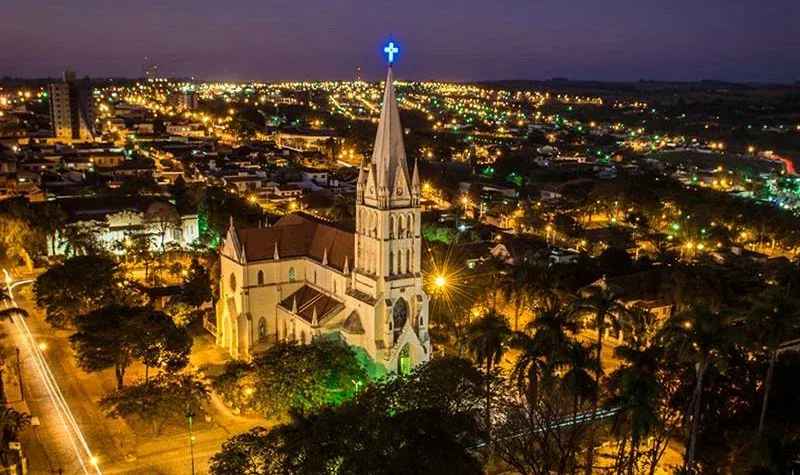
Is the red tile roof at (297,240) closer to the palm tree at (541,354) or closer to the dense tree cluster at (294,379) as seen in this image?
the dense tree cluster at (294,379)

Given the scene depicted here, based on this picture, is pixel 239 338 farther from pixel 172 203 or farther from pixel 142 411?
pixel 172 203

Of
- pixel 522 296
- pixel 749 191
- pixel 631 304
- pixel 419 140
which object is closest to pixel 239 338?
pixel 522 296

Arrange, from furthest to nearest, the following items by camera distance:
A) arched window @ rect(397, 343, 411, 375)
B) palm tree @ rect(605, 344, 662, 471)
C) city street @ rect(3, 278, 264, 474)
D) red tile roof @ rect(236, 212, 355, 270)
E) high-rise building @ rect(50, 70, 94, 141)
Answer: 1. high-rise building @ rect(50, 70, 94, 141)
2. red tile roof @ rect(236, 212, 355, 270)
3. arched window @ rect(397, 343, 411, 375)
4. city street @ rect(3, 278, 264, 474)
5. palm tree @ rect(605, 344, 662, 471)

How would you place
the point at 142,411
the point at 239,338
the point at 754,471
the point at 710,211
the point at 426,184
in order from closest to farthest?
the point at 754,471
the point at 142,411
the point at 239,338
the point at 710,211
the point at 426,184

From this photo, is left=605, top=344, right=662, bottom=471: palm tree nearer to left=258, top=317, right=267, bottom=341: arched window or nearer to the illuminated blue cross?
the illuminated blue cross

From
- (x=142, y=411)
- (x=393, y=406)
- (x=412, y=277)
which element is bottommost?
(x=142, y=411)

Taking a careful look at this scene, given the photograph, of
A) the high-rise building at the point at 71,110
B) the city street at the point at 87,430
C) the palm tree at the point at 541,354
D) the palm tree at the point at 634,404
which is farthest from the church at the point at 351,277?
the high-rise building at the point at 71,110

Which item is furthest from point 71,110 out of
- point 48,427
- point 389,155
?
point 389,155

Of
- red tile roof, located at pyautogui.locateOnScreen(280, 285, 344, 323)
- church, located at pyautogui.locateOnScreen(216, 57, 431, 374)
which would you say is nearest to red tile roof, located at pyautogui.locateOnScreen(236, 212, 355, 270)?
church, located at pyautogui.locateOnScreen(216, 57, 431, 374)
